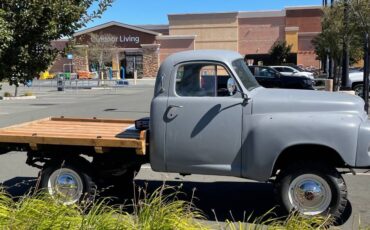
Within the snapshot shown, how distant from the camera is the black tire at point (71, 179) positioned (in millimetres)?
6398

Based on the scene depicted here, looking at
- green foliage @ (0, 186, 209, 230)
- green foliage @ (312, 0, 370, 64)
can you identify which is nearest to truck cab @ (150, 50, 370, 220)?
green foliage @ (0, 186, 209, 230)

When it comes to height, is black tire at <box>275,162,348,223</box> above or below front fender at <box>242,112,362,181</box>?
below

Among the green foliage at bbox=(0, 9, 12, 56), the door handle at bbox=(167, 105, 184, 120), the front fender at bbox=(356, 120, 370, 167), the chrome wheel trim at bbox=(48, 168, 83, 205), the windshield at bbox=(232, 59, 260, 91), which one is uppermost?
the green foliage at bbox=(0, 9, 12, 56)

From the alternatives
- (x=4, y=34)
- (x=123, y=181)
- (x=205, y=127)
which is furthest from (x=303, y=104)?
(x=4, y=34)

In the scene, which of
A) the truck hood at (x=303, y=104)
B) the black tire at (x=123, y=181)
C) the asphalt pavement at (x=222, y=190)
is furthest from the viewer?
the black tire at (x=123, y=181)

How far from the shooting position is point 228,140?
19.5 ft

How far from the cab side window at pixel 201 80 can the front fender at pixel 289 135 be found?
1.85 feet

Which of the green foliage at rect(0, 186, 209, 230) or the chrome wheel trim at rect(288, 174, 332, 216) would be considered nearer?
the green foliage at rect(0, 186, 209, 230)

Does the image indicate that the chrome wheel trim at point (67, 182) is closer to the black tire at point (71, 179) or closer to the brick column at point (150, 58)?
the black tire at point (71, 179)

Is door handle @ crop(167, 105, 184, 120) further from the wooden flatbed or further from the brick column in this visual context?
the brick column

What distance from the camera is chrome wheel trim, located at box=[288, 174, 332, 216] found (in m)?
5.77

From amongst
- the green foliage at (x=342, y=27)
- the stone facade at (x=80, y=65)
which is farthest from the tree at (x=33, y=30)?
the stone facade at (x=80, y=65)

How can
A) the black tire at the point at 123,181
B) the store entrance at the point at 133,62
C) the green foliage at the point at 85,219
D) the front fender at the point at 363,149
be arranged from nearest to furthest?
1. the green foliage at the point at 85,219
2. the front fender at the point at 363,149
3. the black tire at the point at 123,181
4. the store entrance at the point at 133,62

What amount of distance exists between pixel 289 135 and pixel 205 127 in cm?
95
